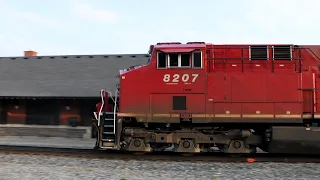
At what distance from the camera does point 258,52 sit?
35.2 ft

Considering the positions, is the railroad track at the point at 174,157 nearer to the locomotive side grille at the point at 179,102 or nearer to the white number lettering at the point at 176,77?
the locomotive side grille at the point at 179,102

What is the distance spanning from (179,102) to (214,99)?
1.14 m

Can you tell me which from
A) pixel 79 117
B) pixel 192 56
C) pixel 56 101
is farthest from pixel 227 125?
pixel 56 101

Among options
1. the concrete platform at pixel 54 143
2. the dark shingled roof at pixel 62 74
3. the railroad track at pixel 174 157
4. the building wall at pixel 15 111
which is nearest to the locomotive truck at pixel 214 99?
the railroad track at pixel 174 157

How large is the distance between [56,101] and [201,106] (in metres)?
13.0

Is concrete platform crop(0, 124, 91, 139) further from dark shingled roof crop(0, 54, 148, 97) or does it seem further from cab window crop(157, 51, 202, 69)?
cab window crop(157, 51, 202, 69)

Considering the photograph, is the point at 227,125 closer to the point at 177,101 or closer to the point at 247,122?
the point at 247,122

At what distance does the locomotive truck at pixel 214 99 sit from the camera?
1027cm

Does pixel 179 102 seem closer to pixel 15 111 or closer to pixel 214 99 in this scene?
pixel 214 99

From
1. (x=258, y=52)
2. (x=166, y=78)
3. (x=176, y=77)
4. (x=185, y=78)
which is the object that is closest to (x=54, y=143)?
(x=166, y=78)

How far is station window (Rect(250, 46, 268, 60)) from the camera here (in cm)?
1070

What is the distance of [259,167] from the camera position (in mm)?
8938

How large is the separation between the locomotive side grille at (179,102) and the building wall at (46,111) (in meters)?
10.4

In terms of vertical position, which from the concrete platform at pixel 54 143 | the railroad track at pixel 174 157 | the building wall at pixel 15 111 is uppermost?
the building wall at pixel 15 111
